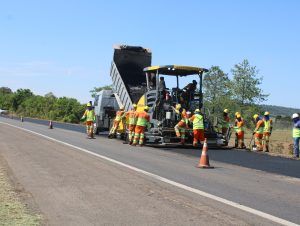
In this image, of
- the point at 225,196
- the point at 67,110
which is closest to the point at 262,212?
the point at 225,196

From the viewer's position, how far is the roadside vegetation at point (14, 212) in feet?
20.1

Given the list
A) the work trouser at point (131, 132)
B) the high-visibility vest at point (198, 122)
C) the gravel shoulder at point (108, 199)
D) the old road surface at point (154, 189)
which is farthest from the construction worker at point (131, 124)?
the gravel shoulder at point (108, 199)

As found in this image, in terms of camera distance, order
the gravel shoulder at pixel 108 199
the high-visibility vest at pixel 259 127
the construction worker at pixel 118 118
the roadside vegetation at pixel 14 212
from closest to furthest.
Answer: the roadside vegetation at pixel 14 212, the gravel shoulder at pixel 108 199, the high-visibility vest at pixel 259 127, the construction worker at pixel 118 118

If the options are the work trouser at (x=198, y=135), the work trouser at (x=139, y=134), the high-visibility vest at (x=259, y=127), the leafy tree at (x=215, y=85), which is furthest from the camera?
the leafy tree at (x=215, y=85)

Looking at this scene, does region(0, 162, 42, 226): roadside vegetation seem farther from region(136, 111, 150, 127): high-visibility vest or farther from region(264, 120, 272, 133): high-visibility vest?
region(264, 120, 272, 133): high-visibility vest

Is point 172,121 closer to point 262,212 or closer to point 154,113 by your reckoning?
point 154,113

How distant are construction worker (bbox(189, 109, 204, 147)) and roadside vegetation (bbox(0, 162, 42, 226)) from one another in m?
11.1

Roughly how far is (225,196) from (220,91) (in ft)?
128

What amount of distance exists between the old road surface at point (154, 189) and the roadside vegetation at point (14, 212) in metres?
0.22

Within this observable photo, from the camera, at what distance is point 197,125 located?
61.4 feet

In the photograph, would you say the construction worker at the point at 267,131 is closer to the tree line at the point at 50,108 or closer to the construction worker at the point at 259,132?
the construction worker at the point at 259,132

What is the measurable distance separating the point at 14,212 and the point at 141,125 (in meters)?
12.8

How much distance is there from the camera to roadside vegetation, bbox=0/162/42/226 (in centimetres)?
613

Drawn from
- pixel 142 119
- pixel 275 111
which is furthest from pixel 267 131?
pixel 275 111
